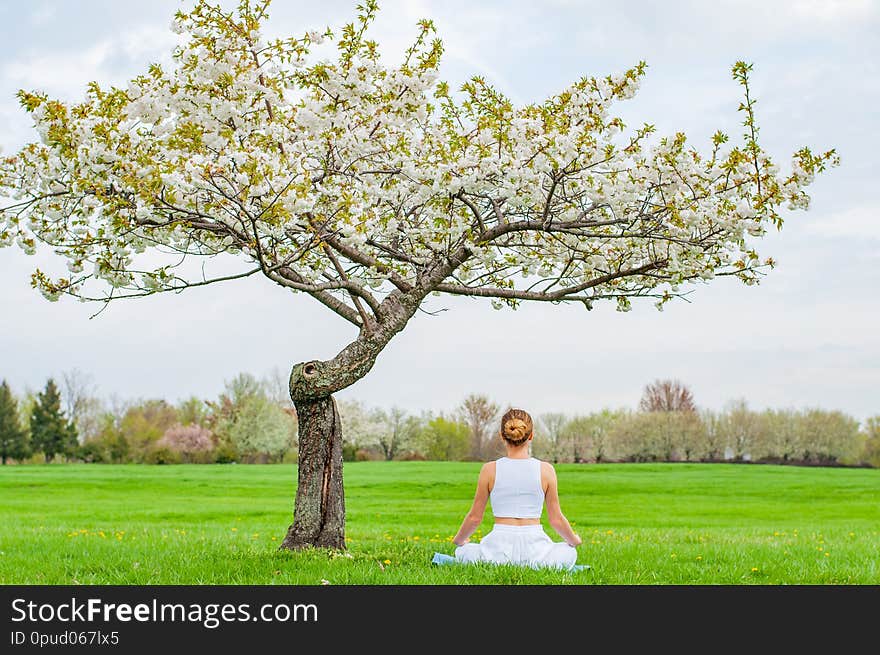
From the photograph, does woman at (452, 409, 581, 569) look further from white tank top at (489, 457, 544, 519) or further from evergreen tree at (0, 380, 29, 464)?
evergreen tree at (0, 380, 29, 464)

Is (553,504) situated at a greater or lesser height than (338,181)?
lesser

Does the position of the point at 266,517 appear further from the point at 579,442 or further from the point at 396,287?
the point at 579,442

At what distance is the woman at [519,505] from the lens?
8.28 meters

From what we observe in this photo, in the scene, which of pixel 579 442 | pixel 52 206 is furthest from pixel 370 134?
pixel 579 442

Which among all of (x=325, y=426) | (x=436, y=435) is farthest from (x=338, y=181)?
(x=436, y=435)

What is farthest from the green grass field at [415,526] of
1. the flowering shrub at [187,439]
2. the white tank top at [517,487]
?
the flowering shrub at [187,439]

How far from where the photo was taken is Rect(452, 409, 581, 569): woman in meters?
8.28

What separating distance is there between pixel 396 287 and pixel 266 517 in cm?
1461

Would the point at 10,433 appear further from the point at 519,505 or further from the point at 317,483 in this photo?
the point at 519,505

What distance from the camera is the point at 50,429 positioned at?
66.4m

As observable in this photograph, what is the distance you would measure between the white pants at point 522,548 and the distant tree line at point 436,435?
1959 inches

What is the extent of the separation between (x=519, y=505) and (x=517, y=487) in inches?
8.2

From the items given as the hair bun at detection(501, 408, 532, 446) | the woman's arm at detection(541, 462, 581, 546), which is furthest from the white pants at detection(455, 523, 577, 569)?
the hair bun at detection(501, 408, 532, 446)

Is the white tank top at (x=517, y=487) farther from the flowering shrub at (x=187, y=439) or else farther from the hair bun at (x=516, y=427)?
the flowering shrub at (x=187, y=439)
